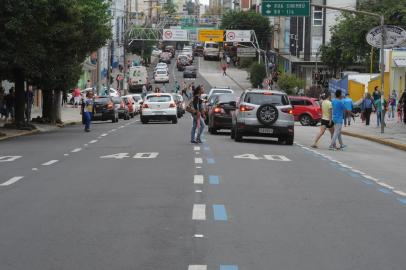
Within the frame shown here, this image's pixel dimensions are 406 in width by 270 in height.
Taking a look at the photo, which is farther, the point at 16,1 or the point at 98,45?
the point at 98,45

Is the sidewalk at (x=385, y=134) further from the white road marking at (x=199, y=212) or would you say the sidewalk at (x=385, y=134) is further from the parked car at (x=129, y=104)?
the parked car at (x=129, y=104)

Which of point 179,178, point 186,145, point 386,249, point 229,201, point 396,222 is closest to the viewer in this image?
point 386,249

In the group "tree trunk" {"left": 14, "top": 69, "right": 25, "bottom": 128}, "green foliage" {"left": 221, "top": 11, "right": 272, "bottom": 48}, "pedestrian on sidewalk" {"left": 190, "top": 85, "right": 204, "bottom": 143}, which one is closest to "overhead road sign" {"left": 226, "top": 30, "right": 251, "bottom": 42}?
"green foliage" {"left": 221, "top": 11, "right": 272, "bottom": 48}

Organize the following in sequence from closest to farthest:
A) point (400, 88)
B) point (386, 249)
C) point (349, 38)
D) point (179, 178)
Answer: point (386, 249), point (179, 178), point (400, 88), point (349, 38)

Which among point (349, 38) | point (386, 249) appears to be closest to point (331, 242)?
point (386, 249)

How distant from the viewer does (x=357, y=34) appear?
7406 cm

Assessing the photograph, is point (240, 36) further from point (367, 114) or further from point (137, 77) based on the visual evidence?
point (367, 114)

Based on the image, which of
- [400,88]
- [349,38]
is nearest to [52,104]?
[400,88]

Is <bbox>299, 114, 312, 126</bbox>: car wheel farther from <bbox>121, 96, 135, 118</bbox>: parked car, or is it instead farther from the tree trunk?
the tree trunk

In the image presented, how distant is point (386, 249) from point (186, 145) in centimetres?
1572

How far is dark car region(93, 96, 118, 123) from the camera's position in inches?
Result: 1816

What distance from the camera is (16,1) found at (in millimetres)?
28938

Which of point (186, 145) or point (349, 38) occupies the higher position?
point (349, 38)

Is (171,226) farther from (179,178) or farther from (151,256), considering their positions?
(179,178)
